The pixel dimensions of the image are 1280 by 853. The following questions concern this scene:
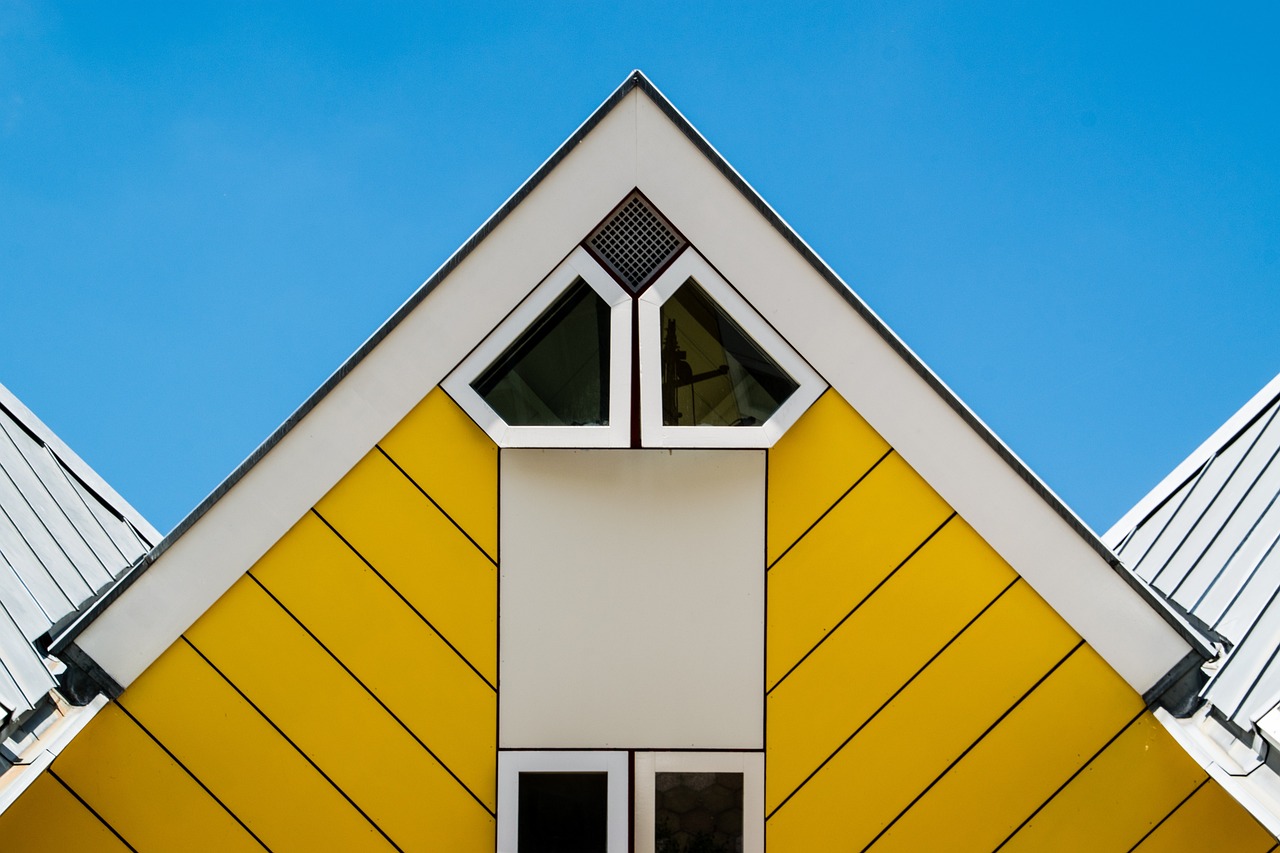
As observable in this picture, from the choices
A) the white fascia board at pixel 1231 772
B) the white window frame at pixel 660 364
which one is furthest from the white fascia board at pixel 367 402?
the white fascia board at pixel 1231 772

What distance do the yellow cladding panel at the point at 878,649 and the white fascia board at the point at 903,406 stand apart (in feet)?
0.62

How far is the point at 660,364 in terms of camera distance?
19.0ft

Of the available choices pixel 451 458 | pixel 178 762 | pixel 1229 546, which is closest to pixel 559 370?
pixel 451 458

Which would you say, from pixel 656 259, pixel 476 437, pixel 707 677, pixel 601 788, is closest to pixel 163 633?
pixel 476 437

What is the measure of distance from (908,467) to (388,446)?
2804 millimetres

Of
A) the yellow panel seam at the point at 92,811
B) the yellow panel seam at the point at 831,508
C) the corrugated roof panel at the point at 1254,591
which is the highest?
the yellow panel seam at the point at 831,508

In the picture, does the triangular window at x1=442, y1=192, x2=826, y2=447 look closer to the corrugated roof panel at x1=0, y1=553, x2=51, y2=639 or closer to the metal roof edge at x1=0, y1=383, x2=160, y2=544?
the corrugated roof panel at x1=0, y1=553, x2=51, y2=639

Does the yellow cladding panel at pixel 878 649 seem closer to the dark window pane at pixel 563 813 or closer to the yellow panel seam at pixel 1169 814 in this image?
the dark window pane at pixel 563 813

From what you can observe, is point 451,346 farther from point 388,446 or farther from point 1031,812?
point 1031,812

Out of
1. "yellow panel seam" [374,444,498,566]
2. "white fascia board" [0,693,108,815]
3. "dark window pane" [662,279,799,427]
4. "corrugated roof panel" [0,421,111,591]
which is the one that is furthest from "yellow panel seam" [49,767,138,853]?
"dark window pane" [662,279,799,427]

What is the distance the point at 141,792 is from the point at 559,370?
3.11 m

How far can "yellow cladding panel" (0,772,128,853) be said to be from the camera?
5.58 meters

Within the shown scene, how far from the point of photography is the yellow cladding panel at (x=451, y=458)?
19.3ft

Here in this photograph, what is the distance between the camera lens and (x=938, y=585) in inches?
229
